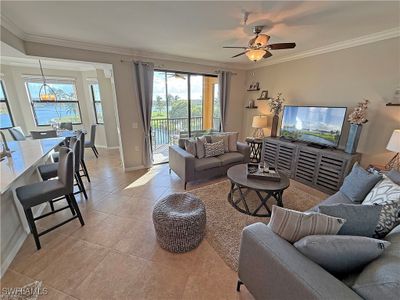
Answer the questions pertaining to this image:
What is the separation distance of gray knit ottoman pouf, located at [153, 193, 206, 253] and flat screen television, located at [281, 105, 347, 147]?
2812mm

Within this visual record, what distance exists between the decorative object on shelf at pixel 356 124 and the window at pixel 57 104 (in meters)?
7.13

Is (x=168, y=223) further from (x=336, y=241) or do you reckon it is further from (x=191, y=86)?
(x=191, y=86)

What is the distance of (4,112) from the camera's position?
4.85 meters

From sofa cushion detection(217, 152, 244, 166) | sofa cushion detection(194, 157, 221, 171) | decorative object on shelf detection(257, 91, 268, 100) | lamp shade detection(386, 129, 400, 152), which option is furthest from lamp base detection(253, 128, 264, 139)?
lamp shade detection(386, 129, 400, 152)

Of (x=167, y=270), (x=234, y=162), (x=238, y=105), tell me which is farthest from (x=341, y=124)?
(x=167, y=270)

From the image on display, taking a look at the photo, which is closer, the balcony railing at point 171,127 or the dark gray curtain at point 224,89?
the dark gray curtain at point 224,89

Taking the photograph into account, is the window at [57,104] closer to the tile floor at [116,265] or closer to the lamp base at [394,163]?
the tile floor at [116,265]

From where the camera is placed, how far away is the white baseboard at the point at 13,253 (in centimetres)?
170

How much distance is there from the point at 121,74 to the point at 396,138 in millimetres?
4645

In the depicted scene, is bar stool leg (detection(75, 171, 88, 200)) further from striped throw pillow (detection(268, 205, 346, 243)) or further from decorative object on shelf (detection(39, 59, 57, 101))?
decorative object on shelf (detection(39, 59, 57, 101))

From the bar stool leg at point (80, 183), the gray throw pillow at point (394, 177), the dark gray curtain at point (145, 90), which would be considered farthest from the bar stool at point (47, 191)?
the gray throw pillow at point (394, 177)

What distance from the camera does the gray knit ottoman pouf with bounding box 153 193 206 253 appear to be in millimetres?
1847

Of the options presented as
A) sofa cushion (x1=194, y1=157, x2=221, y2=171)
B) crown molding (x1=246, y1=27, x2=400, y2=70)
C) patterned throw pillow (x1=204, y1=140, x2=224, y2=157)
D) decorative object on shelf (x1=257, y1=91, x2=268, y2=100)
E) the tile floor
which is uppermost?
crown molding (x1=246, y1=27, x2=400, y2=70)

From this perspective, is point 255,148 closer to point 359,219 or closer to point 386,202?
point 386,202
